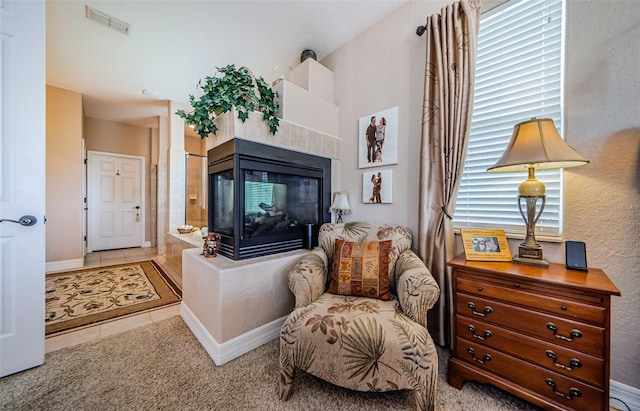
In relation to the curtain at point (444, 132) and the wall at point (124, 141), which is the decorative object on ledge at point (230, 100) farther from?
the wall at point (124, 141)

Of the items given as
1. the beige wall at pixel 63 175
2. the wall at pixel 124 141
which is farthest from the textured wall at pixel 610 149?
the wall at pixel 124 141

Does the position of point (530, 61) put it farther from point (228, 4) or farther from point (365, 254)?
point (228, 4)

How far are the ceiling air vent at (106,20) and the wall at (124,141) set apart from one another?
3328 mm

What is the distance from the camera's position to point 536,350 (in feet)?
3.73

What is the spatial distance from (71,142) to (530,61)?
5563 millimetres

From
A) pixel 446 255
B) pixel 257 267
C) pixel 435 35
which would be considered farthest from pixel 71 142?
pixel 446 255

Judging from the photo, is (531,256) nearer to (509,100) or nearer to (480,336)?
(480,336)

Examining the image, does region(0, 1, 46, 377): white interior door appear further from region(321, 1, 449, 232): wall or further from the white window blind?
the white window blind

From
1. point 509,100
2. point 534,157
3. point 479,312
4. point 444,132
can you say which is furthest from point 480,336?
point 509,100

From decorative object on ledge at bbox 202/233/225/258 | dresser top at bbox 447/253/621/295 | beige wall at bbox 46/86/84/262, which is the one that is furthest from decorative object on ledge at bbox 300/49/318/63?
beige wall at bbox 46/86/84/262

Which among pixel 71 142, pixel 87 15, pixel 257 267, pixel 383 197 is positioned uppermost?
pixel 87 15

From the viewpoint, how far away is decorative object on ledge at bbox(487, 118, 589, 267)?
1.16 m

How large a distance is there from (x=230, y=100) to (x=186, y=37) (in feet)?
4.51

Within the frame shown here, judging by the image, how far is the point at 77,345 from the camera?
1.73 meters
